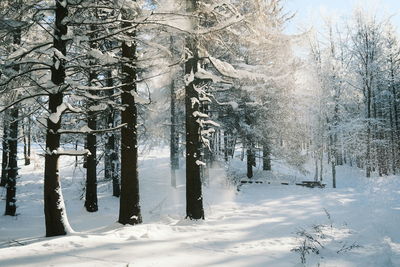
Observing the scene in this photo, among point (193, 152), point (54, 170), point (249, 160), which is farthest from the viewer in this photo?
point (249, 160)

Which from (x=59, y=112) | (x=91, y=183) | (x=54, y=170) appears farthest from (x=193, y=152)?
(x=91, y=183)

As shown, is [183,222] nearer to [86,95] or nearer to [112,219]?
[112,219]

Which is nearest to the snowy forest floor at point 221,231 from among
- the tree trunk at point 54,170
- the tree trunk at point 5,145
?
the tree trunk at point 54,170

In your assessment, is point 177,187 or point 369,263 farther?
point 177,187

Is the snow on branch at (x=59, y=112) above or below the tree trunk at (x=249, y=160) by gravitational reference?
above

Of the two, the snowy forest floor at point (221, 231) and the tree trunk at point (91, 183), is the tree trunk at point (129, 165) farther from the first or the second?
the tree trunk at point (91, 183)

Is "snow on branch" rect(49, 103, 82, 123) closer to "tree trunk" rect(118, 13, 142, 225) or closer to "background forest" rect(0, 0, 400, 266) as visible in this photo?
"background forest" rect(0, 0, 400, 266)

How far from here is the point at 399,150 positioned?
29922mm

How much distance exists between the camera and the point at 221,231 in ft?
26.3

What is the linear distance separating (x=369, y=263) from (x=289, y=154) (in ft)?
45.7

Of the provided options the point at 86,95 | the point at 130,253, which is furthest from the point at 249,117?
the point at 130,253

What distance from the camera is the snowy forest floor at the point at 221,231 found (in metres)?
5.06

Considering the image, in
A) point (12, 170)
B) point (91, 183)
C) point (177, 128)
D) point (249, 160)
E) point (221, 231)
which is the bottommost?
point (221, 231)

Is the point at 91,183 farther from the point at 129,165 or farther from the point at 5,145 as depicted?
the point at 5,145
